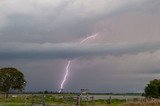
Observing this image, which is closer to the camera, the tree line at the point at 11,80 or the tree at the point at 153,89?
the tree at the point at 153,89

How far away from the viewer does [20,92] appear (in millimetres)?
118062

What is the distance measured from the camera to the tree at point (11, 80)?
11125 centimetres

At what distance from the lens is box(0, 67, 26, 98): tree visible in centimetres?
11125

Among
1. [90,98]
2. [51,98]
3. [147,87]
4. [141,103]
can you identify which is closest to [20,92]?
[51,98]

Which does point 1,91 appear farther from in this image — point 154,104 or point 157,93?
point 154,104

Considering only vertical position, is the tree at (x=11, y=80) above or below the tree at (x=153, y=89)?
above

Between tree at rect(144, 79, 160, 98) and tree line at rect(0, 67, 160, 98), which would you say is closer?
tree at rect(144, 79, 160, 98)

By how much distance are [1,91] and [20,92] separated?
617cm

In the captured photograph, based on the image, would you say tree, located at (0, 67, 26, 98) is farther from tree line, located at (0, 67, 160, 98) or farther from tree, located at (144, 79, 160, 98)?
tree, located at (144, 79, 160, 98)

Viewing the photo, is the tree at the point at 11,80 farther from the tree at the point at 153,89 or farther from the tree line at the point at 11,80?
the tree at the point at 153,89

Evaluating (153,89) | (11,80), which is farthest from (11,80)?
(153,89)

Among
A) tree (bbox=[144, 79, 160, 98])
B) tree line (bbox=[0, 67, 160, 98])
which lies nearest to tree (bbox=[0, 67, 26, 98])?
tree line (bbox=[0, 67, 160, 98])

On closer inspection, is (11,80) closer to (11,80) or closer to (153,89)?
(11,80)

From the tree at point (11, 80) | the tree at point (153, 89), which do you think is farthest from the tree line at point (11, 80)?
the tree at point (153, 89)
